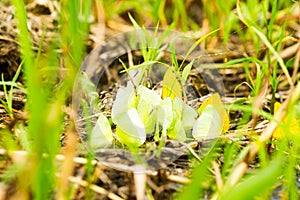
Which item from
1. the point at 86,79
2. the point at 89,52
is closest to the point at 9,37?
the point at 89,52

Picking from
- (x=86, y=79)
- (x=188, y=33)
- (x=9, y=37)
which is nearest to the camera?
(x=86, y=79)

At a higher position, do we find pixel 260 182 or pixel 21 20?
pixel 21 20

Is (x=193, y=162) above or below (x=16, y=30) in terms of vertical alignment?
below

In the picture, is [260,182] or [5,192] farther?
[5,192]

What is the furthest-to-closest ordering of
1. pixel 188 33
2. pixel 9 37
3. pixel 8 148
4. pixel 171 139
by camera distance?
pixel 188 33 → pixel 9 37 → pixel 171 139 → pixel 8 148

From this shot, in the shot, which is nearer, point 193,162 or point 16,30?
point 193,162

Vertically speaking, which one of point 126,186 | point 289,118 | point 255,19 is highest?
point 255,19

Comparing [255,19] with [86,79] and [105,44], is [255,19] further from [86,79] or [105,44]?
[86,79]

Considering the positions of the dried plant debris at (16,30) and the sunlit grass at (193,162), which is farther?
the dried plant debris at (16,30)

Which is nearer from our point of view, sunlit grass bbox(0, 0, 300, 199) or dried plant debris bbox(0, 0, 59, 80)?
sunlit grass bbox(0, 0, 300, 199)
